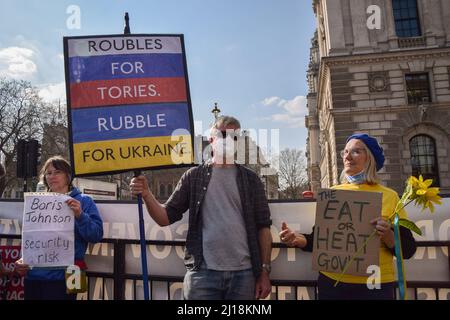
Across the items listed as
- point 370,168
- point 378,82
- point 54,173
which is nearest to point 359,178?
point 370,168

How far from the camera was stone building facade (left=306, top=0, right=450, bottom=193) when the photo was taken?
22.4 m

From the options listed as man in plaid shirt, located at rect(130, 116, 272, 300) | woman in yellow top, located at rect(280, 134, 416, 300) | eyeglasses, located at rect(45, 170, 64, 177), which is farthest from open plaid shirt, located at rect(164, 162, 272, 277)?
eyeglasses, located at rect(45, 170, 64, 177)

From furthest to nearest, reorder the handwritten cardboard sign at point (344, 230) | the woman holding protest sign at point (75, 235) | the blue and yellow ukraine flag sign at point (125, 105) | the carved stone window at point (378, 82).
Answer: the carved stone window at point (378, 82) < the woman holding protest sign at point (75, 235) < the blue and yellow ukraine flag sign at point (125, 105) < the handwritten cardboard sign at point (344, 230)

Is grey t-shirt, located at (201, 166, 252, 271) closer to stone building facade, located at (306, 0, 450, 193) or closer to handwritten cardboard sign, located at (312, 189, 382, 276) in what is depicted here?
handwritten cardboard sign, located at (312, 189, 382, 276)

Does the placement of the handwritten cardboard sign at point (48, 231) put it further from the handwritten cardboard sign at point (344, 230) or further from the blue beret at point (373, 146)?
the blue beret at point (373, 146)

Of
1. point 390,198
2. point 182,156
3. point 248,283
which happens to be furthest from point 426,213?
point 182,156

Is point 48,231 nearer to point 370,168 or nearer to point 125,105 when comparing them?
point 125,105

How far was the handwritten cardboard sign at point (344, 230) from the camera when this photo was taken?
8.44 ft

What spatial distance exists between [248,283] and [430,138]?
2372 cm

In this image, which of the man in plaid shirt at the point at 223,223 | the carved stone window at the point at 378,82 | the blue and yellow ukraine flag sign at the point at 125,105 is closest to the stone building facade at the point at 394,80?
the carved stone window at the point at 378,82

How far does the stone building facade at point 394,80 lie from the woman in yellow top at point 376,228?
20412 millimetres

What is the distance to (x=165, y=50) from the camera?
3428 millimetres

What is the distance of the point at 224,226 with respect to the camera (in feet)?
9.20
